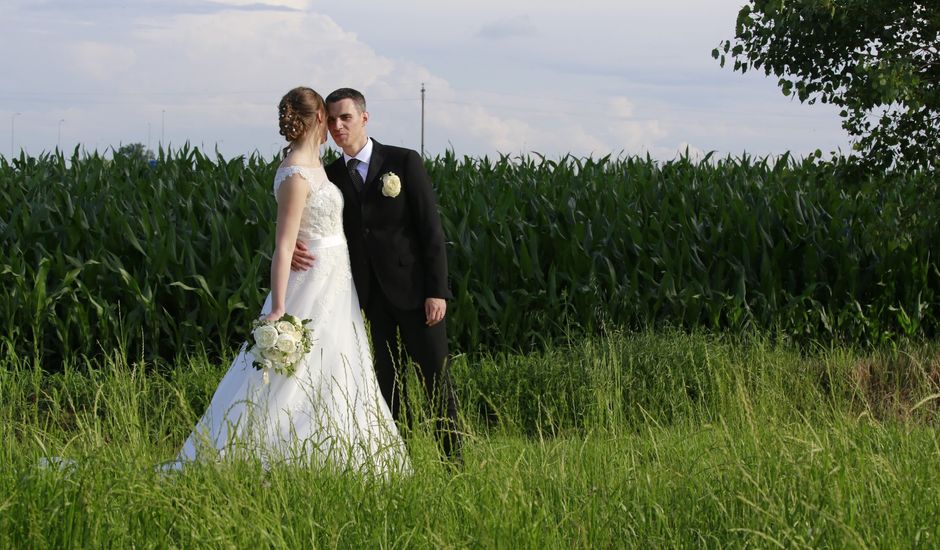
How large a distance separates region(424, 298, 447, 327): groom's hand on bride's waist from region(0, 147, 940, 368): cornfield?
3117mm

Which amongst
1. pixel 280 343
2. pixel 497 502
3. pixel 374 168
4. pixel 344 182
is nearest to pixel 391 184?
pixel 374 168

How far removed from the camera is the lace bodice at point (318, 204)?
17.4ft

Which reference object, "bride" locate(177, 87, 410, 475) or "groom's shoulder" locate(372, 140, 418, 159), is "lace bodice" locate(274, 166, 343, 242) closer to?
"bride" locate(177, 87, 410, 475)

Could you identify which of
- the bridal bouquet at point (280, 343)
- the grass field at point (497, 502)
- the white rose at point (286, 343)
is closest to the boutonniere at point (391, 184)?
the bridal bouquet at point (280, 343)

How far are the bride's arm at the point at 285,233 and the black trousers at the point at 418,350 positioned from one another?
1.93 feet

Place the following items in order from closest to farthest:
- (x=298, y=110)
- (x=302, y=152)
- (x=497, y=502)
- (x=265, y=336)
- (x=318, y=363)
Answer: (x=497, y=502) → (x=265, y=336) → (x=298, y=110) → (x=302, y=152) → (x=318, y=363)

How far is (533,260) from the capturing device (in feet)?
30.0

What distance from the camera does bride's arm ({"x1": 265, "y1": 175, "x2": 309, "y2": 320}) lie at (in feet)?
17.0

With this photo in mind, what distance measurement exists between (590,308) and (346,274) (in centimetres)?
386

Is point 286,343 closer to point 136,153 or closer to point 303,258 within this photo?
point 303,258

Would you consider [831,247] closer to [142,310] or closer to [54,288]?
[142,310]

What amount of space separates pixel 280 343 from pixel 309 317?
36cm

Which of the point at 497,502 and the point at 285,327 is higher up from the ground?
the point at 285,327

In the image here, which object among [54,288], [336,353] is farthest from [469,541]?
[54,288]
